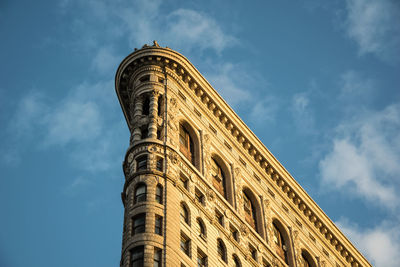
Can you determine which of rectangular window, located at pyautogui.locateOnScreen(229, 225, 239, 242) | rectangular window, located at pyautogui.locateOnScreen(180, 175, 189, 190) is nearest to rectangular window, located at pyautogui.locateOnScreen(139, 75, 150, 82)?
rectangular window, located at pyautogui.locateOnScreen(180, 175, 189, 190)

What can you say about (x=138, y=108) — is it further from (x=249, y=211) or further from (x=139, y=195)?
(x=249, y=211)

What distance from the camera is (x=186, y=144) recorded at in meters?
70.6

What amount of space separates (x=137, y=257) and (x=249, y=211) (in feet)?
75.2

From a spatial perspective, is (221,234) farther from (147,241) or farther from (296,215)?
(296,215)

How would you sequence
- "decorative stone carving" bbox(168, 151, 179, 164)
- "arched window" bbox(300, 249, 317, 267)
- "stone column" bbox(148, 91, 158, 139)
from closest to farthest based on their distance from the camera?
"decorative stone carving" bbox(168, 151, 179, 164)
"stone column" bbox(148, 91, 158, 139)
"arched window" bbox(300, 249, 317, 267)

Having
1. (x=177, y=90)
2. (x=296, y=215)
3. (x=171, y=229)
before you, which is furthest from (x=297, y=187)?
(x=171, y=229)

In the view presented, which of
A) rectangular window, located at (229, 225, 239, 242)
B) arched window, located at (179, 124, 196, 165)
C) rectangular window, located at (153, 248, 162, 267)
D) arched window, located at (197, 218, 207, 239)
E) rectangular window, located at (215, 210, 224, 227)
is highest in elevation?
arched window, located at (179, 124, 196, 165)

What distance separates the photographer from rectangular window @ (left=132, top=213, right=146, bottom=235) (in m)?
55.8

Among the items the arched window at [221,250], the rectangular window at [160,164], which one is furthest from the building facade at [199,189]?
the arched window at [221,250]

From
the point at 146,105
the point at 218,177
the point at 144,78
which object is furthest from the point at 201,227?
the point at 144,78

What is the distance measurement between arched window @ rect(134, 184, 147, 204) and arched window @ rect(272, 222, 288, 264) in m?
19.3

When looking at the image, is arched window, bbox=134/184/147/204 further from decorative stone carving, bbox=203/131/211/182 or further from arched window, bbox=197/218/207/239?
decorative stone carving, bbox=203/131/211/182

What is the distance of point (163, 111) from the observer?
226 feet

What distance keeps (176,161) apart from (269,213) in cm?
1664
